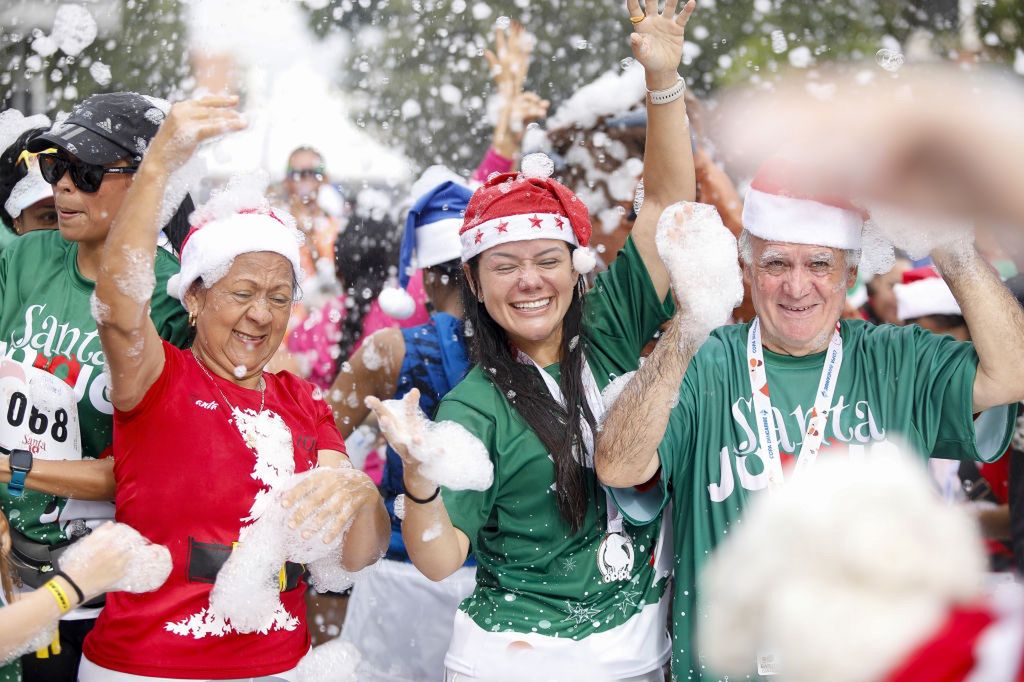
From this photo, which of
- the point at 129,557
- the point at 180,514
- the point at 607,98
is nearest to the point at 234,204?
the point at 180,514

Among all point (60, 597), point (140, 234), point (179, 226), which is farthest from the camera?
point (179, 226)

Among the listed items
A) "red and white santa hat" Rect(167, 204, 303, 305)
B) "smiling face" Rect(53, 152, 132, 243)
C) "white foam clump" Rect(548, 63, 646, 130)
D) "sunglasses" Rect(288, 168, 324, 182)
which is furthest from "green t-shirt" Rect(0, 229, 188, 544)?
"sunglasses" Rect(288, 168, 324, 182)

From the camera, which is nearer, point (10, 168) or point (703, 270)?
point (703, 270)

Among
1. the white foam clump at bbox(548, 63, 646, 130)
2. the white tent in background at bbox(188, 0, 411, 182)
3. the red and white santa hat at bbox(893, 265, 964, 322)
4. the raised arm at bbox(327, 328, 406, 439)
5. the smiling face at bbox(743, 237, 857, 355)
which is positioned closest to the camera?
the smiling face at bbox(743, 237, 857, 355)

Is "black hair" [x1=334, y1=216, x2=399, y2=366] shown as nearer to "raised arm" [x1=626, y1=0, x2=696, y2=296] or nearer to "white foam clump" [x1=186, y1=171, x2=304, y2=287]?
"white foam clump" [x1=186, y1=171, x2=304, y2=287]

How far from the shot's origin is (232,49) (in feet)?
17.4

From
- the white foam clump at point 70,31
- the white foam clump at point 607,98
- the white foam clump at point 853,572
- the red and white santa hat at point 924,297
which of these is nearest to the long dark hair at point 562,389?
the white foam clump at point 853,572

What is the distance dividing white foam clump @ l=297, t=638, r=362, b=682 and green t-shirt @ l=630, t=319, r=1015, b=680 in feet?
2.91

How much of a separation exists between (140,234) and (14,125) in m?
2.06

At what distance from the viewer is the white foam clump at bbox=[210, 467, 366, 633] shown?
8.48 ft

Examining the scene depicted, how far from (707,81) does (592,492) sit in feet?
20.5

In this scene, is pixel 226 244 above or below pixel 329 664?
above

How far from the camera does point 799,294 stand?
2799 mm

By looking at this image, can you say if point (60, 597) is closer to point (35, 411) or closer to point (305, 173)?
point (35, 411)
